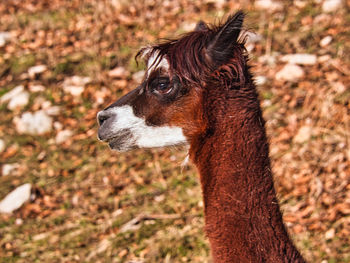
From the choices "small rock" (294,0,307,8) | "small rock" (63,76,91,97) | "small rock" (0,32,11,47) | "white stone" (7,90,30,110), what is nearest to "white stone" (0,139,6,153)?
"white stone" (7,90,30,110)

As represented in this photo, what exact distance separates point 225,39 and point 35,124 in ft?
12.9

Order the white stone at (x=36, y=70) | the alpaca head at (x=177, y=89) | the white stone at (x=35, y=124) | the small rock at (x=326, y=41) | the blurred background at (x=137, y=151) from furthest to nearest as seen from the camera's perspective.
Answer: the white stone at (x=36, y=70) → the white stone at (x=35, y=124) → the small rock at (x=326, y=41) → the blurred background at (x=137, y=151) → the alpaca head at (x=177, y=89)

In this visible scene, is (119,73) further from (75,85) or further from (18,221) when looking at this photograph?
(18,221)

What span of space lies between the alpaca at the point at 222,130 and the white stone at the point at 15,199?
272 cm

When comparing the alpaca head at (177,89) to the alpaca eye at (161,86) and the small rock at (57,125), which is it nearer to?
the alpaca eye at (161,86)

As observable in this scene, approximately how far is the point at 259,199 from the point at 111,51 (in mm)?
4789

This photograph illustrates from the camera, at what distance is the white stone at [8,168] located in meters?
5.29

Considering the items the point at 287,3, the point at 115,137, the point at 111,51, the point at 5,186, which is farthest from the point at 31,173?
the point at 287,3

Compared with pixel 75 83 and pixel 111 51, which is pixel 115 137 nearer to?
pixel 75 83

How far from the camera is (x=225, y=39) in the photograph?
2.41 m

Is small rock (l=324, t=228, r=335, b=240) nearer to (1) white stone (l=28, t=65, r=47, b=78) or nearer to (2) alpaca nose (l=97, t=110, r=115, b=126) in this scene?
(2) alpaca nose (l=97, t=110, r=115, b=126)

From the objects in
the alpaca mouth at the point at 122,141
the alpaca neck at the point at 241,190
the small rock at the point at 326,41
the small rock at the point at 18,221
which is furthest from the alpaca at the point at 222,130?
the small rock at the point at 326,41

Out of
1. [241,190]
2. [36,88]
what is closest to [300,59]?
[241,190]

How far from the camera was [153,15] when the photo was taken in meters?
7.07
